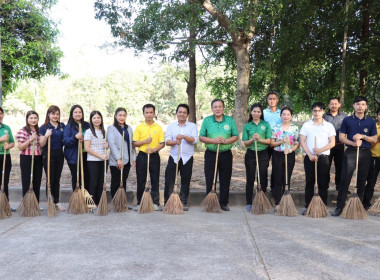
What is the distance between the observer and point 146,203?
20.5ft

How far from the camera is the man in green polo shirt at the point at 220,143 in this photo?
6324 mm

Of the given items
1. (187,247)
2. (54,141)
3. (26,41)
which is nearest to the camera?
(187,247)

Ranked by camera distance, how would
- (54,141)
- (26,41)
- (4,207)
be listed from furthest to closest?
(26,41) < (54,141) < (4,207)

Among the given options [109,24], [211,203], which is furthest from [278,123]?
[109,24]

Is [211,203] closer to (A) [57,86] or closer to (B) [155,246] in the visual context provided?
(B) [155,246]

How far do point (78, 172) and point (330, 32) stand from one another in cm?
955

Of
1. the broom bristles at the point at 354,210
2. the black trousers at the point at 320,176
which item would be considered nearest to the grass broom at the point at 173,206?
the black trousers at the point at 320,176

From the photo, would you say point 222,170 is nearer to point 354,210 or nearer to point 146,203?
point 146,203

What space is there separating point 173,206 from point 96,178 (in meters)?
1.31

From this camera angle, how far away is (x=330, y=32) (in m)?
12.5

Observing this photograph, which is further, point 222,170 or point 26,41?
point 26,41

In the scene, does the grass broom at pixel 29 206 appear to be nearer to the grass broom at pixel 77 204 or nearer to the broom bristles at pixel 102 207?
the grass broom at pixel 77 204

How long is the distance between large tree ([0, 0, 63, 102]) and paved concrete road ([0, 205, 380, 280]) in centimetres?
1050

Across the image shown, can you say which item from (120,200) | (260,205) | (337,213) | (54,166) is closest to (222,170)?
(260,205)
